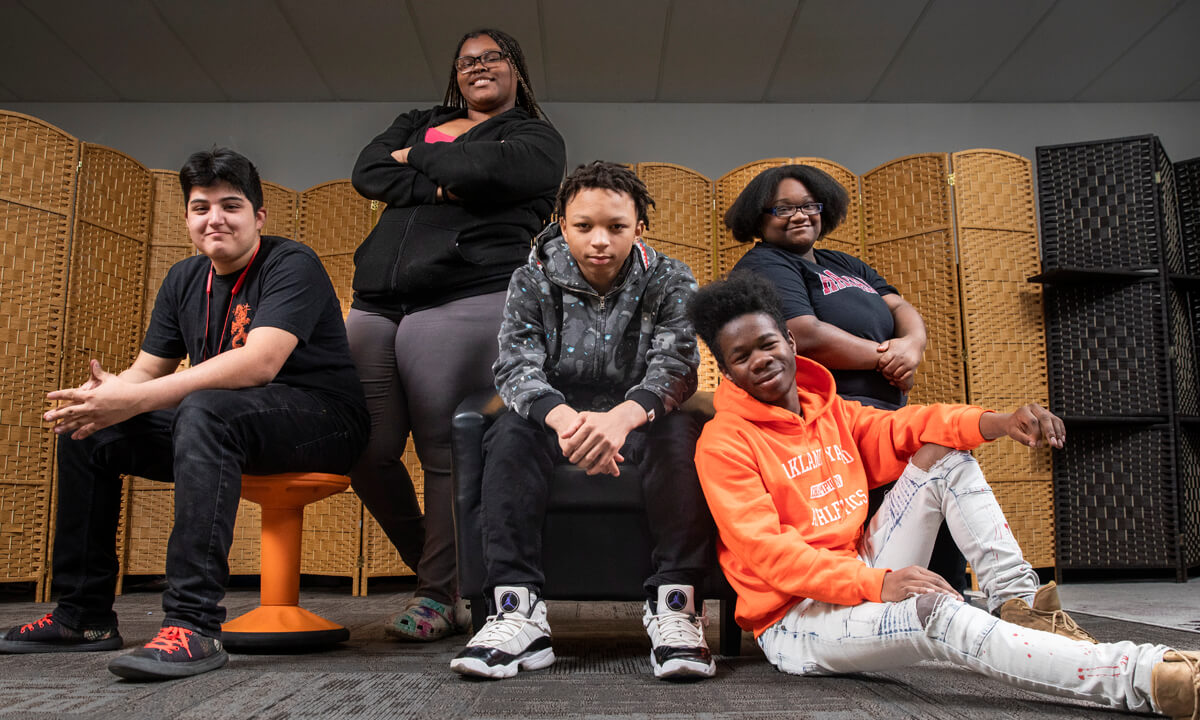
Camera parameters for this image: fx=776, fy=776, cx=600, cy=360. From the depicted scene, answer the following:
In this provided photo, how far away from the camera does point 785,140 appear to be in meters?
4.94

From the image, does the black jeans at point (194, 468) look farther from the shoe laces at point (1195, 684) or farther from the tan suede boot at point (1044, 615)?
the shoe laces at point (1195, 684)

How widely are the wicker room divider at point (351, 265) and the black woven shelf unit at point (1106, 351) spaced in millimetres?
122

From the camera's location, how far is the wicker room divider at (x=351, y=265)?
9.47 feet

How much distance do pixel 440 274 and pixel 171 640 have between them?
90 cm

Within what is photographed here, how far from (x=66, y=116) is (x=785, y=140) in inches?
177

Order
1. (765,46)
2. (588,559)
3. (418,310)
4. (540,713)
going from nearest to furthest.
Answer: (540,713)
(588,559)
(418,310)
(765,46)

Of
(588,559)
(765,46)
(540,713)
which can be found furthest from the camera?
(765,46)

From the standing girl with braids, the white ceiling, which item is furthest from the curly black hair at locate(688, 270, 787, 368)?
the white ceiling

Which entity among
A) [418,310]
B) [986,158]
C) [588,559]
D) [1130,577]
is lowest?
[1130,577]

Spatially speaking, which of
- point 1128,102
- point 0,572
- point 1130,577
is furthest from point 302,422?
point 1128,102

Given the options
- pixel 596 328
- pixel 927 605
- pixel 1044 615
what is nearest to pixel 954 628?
pixel 927 605

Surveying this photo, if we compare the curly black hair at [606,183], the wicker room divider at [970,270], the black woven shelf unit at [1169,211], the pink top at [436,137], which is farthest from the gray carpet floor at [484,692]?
the black woven shelf unit at [1169,211]

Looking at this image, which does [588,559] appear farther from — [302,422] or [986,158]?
[986,158]

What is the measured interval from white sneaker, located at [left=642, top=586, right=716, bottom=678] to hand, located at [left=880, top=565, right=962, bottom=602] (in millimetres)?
329
